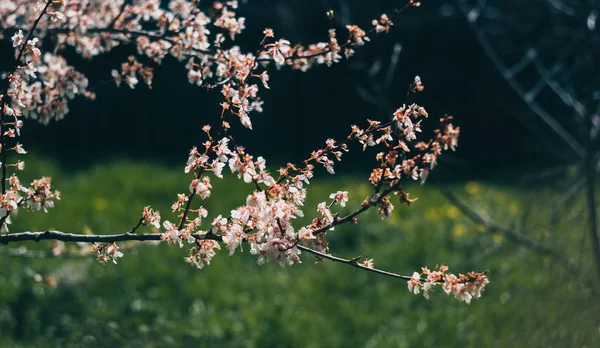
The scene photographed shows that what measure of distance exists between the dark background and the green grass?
8.93 feet

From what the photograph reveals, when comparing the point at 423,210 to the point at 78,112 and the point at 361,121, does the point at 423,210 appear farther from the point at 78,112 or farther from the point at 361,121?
the point at 78,112

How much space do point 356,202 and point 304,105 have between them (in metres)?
2.94

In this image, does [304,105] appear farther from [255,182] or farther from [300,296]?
[255,182]

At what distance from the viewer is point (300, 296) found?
5.51 meters

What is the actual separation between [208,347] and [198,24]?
96.9 inches

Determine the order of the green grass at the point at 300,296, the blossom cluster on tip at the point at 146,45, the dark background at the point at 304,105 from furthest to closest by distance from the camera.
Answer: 1. the dark background at the point at 304,105
2. the green grass at the point at 300,296
3. the blossom cluster on tip at the point at 146,45

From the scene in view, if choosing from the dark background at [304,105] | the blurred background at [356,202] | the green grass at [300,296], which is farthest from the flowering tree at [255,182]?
the dark background at [304,105]

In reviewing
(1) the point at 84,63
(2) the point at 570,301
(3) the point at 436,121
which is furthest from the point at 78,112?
(2) the point at 570,301

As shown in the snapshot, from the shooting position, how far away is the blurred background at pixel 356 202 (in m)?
3.92

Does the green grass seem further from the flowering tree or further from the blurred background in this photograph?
the flowering tree

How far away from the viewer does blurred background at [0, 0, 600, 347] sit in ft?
12.8

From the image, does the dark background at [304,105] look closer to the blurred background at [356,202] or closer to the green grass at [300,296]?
the blurred background at [356,202]

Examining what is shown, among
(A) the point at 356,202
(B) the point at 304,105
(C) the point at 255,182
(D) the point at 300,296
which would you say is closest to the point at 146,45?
(C) the point at 255,182

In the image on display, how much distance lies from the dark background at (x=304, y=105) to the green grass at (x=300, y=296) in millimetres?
2723
